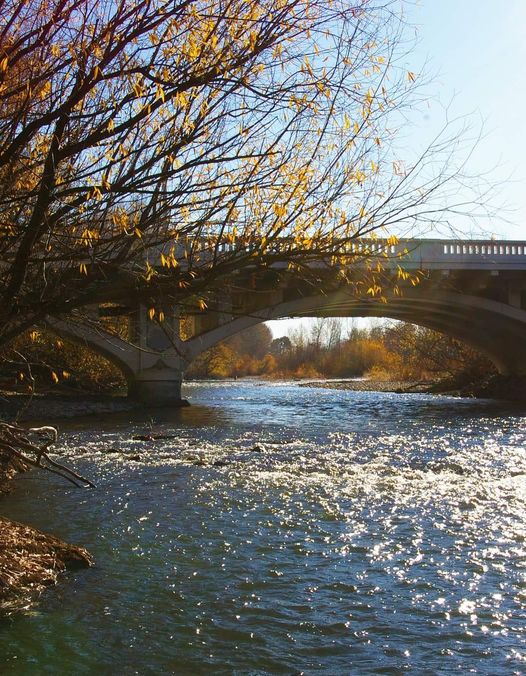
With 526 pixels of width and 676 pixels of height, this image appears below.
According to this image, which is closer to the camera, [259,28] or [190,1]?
[190,1]

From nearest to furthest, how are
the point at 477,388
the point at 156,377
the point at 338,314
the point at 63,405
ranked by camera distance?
the point at 63,405
the point at 156,377
the point at 338,314
the point at 477,388

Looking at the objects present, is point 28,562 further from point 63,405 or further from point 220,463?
point 63,405

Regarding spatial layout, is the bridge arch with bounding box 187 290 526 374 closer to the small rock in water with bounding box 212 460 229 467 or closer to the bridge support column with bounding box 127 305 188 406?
the bridge support column with bounding box 127 305 188 406

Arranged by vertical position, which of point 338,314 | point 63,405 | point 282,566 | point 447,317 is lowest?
point 282,566

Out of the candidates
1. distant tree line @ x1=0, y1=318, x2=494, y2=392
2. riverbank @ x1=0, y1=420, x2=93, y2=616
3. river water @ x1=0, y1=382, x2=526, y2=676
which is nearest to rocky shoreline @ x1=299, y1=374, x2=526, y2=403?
distant tree line @ x1=0, y1=318, x2=494, y2=392

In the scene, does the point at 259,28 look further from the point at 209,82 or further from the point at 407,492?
the point at 407,492

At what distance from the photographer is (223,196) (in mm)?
4672

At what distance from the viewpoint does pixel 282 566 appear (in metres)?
5.61

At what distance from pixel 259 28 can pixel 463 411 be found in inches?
807

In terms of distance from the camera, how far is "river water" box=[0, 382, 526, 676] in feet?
13.2

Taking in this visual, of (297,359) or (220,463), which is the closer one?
(220,463)

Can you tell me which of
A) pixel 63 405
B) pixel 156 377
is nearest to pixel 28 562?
pixel 63 405

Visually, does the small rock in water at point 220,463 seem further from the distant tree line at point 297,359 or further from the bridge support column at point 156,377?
the bridge support column at point 156,377

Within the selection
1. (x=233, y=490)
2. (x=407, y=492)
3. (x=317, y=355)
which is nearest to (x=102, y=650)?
(x=233, y=490)
